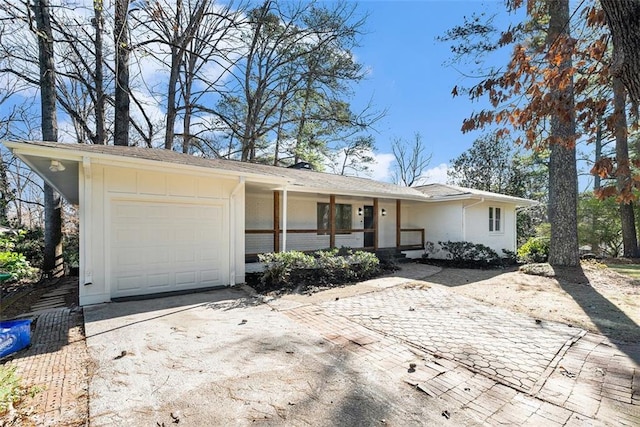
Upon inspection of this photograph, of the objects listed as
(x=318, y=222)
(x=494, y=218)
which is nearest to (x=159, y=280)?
(x=318, y=222)

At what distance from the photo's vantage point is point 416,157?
108 ft

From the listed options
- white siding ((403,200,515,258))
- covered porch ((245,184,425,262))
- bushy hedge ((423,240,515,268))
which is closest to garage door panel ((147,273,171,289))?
covered porch ((245,184,425,262))

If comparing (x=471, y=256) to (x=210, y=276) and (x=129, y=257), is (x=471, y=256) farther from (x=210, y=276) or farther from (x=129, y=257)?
(x=129, y=257)

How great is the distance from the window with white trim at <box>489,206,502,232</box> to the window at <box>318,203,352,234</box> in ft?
22.9

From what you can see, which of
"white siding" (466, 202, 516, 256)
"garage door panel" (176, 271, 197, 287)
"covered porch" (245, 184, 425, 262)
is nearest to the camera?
"garage door panel" (176, 271, 197, 287)

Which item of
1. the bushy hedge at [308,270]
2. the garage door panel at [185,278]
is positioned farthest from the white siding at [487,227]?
the garage door panel at [185,278]

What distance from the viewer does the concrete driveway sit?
2.68 metres

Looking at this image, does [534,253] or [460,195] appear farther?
[534,253]

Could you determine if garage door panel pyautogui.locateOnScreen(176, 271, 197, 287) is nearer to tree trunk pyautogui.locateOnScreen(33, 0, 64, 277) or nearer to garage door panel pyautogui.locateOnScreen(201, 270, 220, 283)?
garage door panel pyautogui.locateOnScreen(201, 270, 220, 283)

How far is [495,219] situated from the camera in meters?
14.8

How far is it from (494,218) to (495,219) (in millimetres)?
124

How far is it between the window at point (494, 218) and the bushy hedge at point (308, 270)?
27.7 ft

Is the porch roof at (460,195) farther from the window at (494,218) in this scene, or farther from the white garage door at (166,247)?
the white garage door at (166,247)

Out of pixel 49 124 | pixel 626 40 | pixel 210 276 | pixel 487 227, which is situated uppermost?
pixel 49 124
